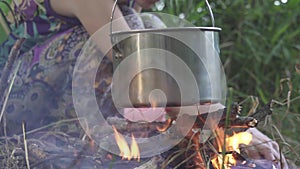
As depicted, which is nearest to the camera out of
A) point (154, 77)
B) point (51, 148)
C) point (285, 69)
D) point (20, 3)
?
point (154, 77)

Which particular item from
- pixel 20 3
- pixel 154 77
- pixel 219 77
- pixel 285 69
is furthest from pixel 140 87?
pixel 285 69

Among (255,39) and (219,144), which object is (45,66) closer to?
(219,144)

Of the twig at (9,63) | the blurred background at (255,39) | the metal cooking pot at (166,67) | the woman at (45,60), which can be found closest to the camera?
the metal cooking pot at (166,67)

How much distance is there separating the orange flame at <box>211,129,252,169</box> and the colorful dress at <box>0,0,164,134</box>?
479 millimetres

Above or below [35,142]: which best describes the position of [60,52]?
above

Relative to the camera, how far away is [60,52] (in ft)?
5.41

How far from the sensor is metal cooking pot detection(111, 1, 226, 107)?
1065 millimetres

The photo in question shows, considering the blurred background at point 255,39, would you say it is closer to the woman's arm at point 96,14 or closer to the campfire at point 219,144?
the woman's arm at point 96,14

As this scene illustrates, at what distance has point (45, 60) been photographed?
64.7 inches

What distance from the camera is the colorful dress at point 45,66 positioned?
1609 mm

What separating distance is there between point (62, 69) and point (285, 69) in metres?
1.16

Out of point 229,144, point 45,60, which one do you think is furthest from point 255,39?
point 229,144

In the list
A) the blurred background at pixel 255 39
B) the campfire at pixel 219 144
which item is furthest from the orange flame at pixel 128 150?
the blurred background at pixel 255 39

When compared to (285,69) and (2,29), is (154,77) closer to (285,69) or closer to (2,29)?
(2,29)
